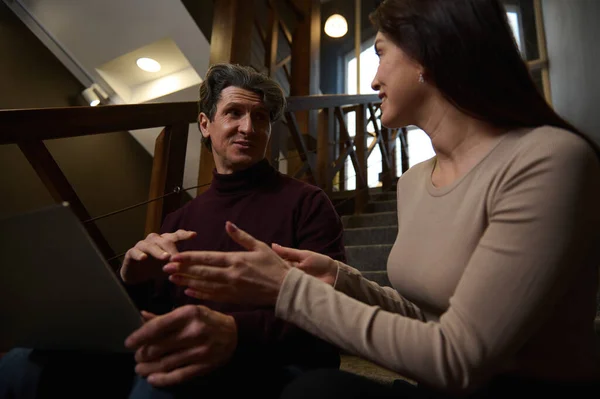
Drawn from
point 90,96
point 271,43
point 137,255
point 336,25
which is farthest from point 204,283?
point 336,25

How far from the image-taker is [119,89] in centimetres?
366

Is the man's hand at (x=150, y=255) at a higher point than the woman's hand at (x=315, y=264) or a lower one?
higher

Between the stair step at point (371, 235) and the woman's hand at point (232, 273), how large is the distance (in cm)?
193

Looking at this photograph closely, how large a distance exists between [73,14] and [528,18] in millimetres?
5123

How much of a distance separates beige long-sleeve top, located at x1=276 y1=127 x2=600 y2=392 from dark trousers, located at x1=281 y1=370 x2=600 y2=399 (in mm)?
18

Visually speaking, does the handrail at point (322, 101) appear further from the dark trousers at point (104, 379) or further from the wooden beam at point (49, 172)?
the dark trousers at point (104, 379)

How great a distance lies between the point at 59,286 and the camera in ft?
2.10

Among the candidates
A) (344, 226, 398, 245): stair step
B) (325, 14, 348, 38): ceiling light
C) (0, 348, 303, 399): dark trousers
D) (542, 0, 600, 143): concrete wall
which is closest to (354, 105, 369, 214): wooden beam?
(344, 226, 398, 245): stair step

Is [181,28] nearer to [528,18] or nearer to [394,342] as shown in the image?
[394,342]

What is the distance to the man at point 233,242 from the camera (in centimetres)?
70

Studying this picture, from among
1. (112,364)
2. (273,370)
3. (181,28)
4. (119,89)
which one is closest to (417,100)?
(273,370)

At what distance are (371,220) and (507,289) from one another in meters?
2.41

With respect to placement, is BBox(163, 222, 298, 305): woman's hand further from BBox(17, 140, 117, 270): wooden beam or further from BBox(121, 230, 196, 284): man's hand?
BBox(17, 140, 117, 270): wooden beam

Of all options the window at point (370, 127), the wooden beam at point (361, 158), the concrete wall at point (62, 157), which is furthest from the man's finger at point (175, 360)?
the window at point (370, 127)
